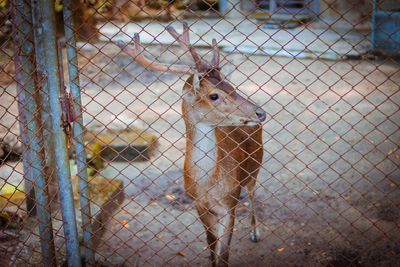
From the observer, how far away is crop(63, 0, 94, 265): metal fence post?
2428mm

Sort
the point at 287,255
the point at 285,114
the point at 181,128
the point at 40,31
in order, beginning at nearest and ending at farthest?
1. the point at 40,31
2. the point at 287,255
3. the point at 181,128
4. the point at 285,114

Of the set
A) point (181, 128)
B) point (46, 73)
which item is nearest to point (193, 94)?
point (46, 73)

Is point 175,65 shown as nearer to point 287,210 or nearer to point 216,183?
point 216,183

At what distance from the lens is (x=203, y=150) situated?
129 inches

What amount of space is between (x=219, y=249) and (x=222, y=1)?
12.4 m

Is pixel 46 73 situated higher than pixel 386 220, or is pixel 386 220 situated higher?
pixel 46 73

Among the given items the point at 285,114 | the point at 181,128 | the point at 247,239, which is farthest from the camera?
the point at 285,114

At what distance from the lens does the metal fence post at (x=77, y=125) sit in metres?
2.43

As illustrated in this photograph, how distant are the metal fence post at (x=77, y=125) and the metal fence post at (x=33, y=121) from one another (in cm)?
22

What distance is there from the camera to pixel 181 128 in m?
6.60

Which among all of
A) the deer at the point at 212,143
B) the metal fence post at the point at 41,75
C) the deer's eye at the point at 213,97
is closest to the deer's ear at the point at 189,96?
the deer at the point at 212,143

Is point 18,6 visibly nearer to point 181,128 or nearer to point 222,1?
point 181,128

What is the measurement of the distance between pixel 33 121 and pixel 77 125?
10.9 inches

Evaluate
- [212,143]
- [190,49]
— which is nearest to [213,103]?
[212,143]
